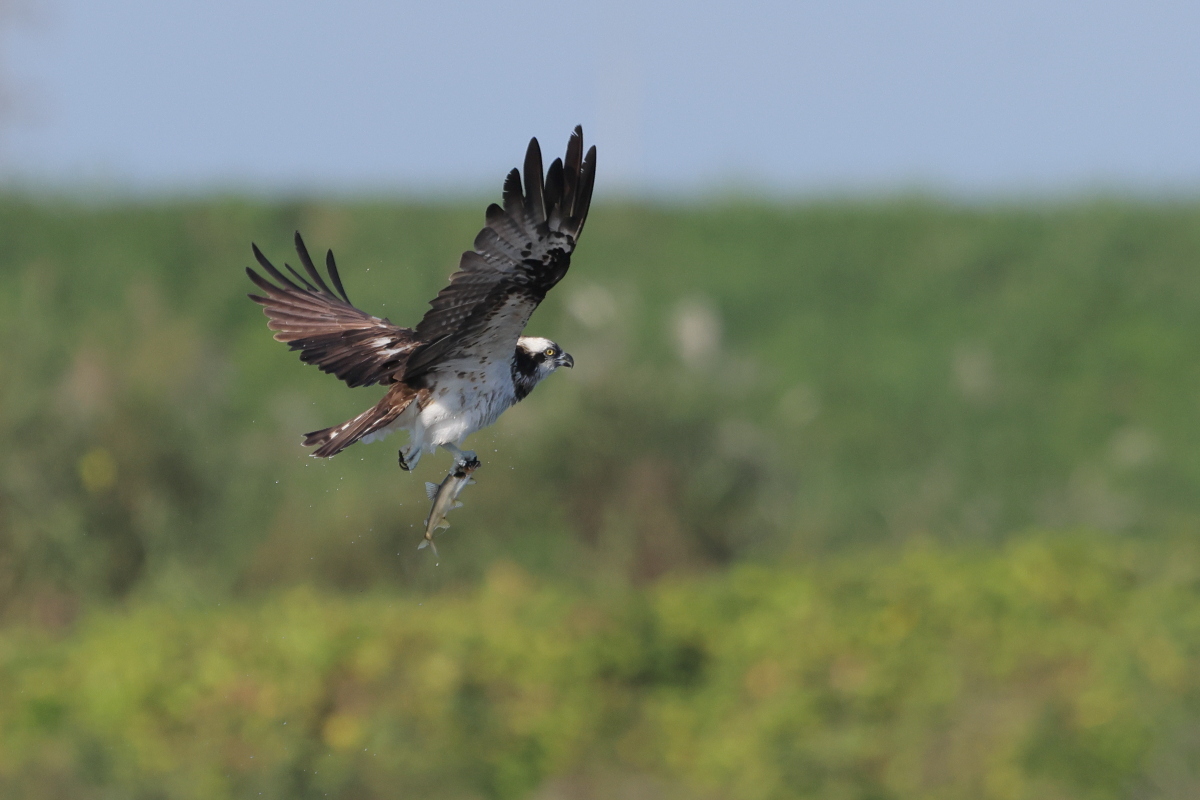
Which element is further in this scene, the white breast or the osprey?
the white breast

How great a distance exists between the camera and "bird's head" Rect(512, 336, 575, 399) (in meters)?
5.21

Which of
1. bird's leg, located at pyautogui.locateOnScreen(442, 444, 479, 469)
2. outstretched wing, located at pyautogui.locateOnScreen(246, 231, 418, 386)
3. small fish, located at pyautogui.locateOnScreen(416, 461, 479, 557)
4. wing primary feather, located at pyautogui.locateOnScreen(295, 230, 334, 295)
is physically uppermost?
wing primary feather, located at pyautogui.locateOnScreen(295, 230, 334, 295)

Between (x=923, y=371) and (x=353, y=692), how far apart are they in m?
14.4

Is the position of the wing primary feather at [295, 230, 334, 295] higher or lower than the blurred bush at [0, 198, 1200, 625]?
higher

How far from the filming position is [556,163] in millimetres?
4645

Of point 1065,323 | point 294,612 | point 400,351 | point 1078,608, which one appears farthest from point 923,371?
point 400,351

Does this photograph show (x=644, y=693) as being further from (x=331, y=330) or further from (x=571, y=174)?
(x=571, y=174)

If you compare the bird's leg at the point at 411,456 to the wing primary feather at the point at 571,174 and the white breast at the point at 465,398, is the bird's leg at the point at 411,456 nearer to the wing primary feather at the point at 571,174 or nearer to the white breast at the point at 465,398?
the white breast at the point at 465,398

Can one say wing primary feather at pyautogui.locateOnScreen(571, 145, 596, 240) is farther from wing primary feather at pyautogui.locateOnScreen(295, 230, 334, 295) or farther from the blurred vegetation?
the blurred vegetation

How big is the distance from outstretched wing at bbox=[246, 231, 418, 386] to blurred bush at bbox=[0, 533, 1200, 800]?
3.24 meters

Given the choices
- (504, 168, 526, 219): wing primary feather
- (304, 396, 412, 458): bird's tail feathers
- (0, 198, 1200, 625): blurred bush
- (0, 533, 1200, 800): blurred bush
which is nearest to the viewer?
(504, 168, 526, 219): wing primary feather

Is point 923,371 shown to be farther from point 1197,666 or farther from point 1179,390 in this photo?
point 1197,666

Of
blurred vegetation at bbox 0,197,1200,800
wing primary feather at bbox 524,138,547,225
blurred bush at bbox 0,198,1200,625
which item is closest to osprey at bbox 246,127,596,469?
wing primary feather at bbox 524,138,547,225

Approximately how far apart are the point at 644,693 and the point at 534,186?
20.3 ft
